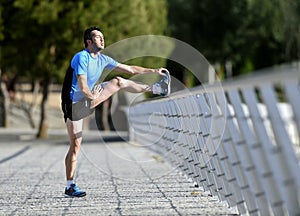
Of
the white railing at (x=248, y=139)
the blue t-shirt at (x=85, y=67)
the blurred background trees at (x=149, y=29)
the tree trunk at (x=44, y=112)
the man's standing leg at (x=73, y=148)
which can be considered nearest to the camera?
the white railing at (x=248, y=139)

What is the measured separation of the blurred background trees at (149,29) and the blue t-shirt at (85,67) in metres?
24.8

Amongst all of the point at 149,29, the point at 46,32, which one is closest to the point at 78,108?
the point at 46,32

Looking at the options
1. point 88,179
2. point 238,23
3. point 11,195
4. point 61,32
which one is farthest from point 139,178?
point 238,23

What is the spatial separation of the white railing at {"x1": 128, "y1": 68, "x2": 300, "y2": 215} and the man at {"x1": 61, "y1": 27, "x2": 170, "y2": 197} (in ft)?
2.41

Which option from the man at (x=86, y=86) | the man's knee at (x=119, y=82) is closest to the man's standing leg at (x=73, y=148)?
the man at (x=86, y=86)

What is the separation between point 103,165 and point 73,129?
8035 millimetres

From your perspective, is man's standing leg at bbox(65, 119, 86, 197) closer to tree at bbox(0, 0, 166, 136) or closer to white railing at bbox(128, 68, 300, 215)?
white railing at bbox(128, 68, 300, 215)

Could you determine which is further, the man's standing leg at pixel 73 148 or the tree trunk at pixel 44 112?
the tree trunk at pixel 44 112

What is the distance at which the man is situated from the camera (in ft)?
37.5

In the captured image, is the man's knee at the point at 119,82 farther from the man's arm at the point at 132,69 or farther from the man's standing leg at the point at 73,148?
the man's standing leg at the point at 73,148

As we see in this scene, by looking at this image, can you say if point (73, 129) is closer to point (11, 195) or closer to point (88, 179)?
point (11, 195)

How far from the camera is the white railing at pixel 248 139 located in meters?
6.79

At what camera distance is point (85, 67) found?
1137cm

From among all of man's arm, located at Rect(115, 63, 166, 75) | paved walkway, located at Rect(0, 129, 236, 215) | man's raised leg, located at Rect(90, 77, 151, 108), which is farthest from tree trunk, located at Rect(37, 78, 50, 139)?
man's raised leg, located at Rect(90, 77, 151, 108)
